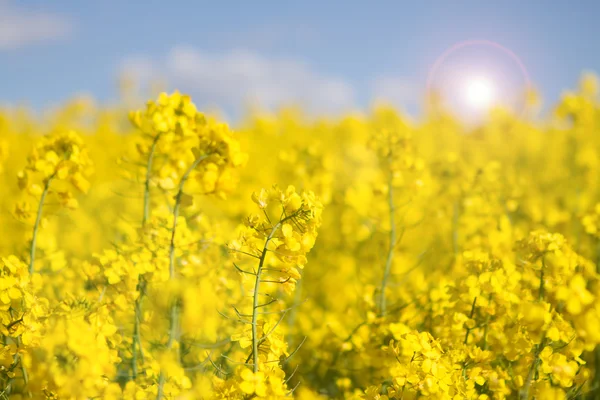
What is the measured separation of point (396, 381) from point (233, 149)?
3.48ft

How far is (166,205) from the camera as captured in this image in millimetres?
2553

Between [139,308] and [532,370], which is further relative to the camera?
[139,308]

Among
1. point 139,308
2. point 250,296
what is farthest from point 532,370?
point 139,308

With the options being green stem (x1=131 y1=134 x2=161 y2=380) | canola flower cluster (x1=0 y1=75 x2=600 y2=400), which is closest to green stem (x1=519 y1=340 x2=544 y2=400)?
canola flower cluster (x1=0 y1=75 x2=600 y2=400)

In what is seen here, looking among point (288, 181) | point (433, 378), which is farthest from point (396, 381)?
point (288, 181)

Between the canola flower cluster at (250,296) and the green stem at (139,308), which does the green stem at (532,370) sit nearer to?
the canola flower cluster at (250,296)

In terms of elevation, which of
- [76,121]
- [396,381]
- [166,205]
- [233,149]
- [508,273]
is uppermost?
[76,121]

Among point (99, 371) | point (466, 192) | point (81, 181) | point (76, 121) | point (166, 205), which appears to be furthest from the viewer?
point (76, 121)

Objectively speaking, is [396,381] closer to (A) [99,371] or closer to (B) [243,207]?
(A) [99,371]

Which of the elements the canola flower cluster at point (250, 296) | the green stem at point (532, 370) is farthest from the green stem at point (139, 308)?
the green stem at point (532, 370)

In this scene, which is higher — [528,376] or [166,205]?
[166,205]

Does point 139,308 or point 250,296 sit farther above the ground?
point 250,296

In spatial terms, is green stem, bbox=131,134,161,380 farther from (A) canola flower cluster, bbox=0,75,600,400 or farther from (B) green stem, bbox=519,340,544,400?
(B) green stem, bbox=519,340,544,400

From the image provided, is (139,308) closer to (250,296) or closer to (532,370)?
(250,296)
